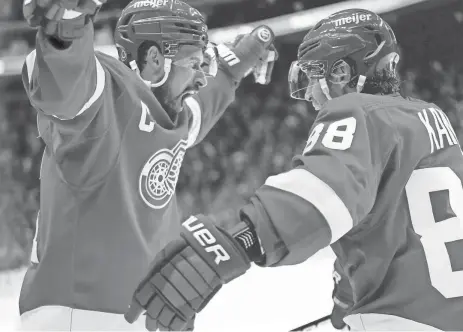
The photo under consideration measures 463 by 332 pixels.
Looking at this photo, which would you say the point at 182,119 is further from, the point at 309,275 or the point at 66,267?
the point at 309,275

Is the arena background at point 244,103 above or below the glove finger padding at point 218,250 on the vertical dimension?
below

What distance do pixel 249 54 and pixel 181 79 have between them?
2.20 feet

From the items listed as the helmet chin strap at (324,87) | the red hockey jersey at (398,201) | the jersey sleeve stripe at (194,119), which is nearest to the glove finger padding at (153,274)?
the red hockey jersey at (398,201)

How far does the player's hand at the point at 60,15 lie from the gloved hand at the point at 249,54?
1424mm

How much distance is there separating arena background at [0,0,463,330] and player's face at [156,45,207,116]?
2817 millimetres

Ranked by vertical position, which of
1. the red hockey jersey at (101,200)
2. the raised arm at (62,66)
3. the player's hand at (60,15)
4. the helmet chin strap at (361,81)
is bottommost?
the red hockey jersey at (101,200)

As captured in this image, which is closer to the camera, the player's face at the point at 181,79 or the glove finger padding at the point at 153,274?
the glove finger padding at the point at 153,274

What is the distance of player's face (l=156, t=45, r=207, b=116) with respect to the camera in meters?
1.88

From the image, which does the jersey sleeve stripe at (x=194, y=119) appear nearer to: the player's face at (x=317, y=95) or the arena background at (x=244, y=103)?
the player's face at (x=317, y=95)

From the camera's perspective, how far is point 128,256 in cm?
157

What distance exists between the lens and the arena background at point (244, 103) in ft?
15.8

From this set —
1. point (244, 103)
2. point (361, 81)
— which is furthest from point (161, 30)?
point (244, 103)

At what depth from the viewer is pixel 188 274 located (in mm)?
969

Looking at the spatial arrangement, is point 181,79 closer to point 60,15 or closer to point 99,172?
point 99,172
